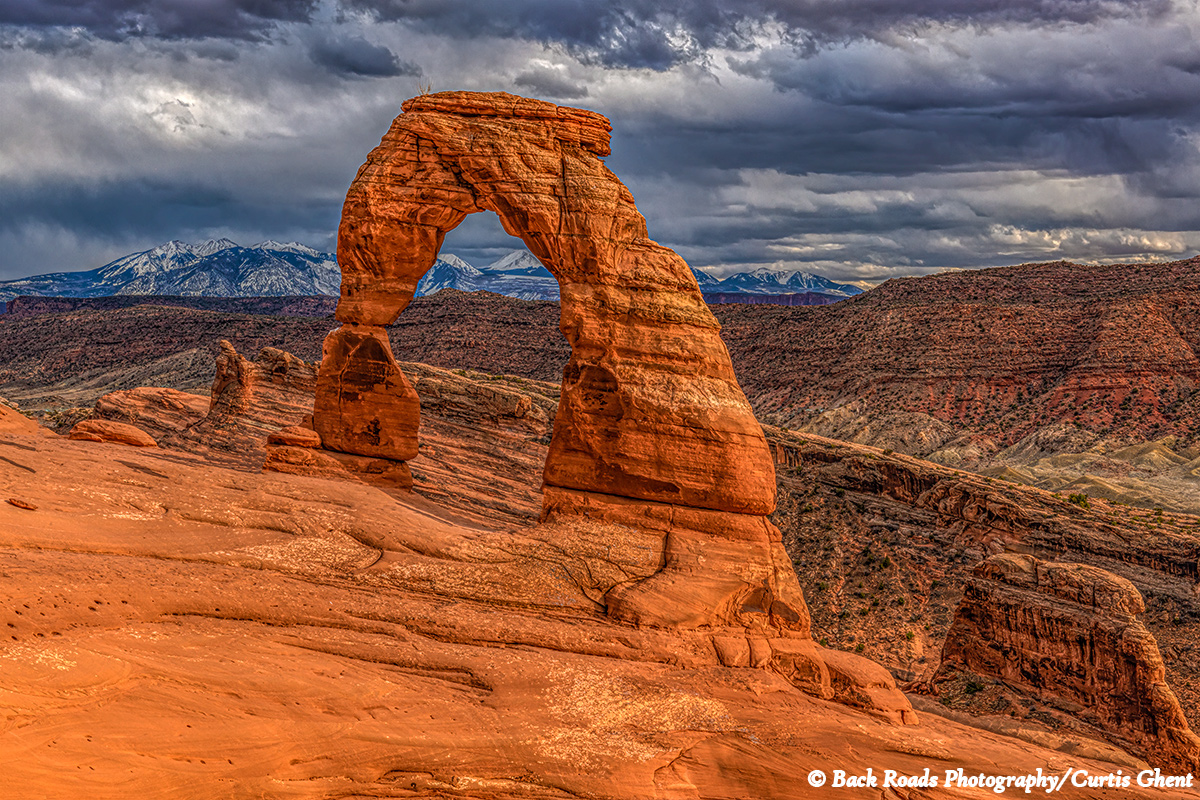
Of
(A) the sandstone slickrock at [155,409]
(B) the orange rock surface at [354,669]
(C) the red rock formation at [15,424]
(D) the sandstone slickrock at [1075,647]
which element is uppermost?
(C) the red rock formation at [15,424]

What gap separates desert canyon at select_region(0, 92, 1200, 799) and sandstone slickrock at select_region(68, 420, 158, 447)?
3.3 inches

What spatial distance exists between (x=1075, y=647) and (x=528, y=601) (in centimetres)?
1597

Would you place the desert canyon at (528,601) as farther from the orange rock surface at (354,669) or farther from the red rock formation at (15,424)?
the red rock formation at (15,424)

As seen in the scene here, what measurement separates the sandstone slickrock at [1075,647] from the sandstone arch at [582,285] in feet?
34.2

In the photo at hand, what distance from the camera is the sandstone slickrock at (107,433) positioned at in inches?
947

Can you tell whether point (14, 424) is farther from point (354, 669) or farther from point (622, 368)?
point (622, 368)

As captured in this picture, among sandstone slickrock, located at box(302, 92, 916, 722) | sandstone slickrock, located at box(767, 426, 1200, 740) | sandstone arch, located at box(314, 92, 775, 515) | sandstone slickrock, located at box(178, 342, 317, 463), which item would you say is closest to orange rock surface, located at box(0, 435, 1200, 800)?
sandstone slickrock, located at box(302, 92, 916, 722)

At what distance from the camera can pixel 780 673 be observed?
17.6 metres

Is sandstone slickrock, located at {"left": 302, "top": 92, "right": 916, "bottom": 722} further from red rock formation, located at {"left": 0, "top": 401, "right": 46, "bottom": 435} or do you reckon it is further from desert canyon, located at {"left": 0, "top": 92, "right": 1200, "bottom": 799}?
red rock formation, located at {"left": 0, "top": 401, "right": 46, "bottom": 435}

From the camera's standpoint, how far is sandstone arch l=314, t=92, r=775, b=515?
64.6 ft

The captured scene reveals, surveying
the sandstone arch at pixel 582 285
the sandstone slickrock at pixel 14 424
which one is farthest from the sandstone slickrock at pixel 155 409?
the sandstone arch at pixel 582 285

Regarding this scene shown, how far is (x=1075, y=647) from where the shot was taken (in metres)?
23.8

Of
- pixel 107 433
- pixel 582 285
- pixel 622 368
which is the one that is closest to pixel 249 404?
pixel 107 433

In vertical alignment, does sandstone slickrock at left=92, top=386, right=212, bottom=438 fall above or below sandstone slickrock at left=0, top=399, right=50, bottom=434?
below
